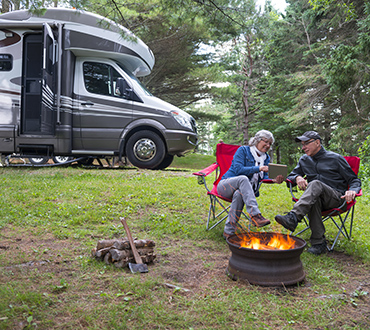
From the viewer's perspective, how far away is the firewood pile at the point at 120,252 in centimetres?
279

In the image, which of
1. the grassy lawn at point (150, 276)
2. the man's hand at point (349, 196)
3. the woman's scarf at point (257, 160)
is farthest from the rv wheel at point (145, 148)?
the man's hand at point (349, 196)

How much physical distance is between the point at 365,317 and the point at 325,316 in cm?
24

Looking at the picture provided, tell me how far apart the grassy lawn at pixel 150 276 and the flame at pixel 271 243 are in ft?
0.93

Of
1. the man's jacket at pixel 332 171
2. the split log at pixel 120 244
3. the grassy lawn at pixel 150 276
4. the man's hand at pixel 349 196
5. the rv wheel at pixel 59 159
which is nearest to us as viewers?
the grassy lawn at pixel 150 276

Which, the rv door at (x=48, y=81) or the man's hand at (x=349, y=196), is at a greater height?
the rv door at (x=48, y=81)

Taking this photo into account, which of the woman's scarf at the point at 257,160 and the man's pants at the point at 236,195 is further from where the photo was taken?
the woman's scarf at the point at 257,160

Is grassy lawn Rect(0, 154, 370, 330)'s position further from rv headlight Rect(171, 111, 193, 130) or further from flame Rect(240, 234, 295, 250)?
rv headlight Rect(171, 111, 193, 130)

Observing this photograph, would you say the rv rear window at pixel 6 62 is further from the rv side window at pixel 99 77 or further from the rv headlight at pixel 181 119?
the rv headlight at pixel 181 119

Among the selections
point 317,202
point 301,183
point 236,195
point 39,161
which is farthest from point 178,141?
point 317,202

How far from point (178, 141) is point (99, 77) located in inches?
80.8

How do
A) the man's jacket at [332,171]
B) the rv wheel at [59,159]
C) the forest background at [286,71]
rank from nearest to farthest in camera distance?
the man's jacket at [332,171]
the rv wheel at [59,159]
the forest background at [286,71]

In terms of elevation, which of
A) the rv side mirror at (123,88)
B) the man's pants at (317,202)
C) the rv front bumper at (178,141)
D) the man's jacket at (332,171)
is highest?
the rv side mirror at (123,88)

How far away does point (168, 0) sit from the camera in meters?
4.10

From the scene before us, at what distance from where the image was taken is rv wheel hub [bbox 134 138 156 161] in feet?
23.7
